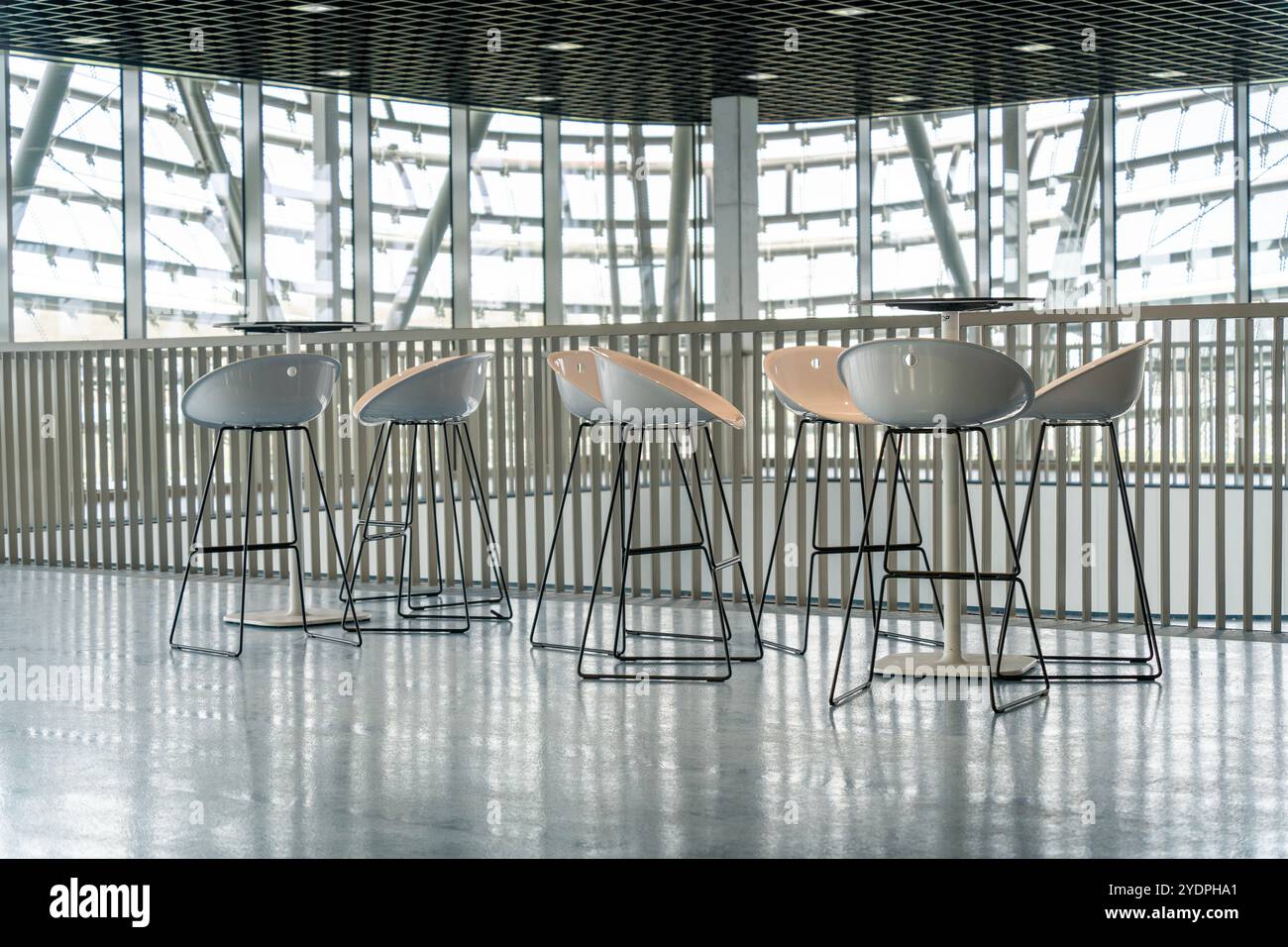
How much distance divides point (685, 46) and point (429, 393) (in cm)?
530

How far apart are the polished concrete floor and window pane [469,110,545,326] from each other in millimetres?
7701

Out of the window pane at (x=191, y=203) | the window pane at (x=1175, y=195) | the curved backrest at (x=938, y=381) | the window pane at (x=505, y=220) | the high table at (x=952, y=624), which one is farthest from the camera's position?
the window pane at (x=505, y=220)

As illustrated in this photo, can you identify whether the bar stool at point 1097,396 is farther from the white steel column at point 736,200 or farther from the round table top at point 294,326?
the white steel column at point 736,200

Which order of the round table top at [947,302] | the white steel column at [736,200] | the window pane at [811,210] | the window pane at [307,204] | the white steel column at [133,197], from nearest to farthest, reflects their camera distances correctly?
the round table top at [947,302]
the white steel column at [133,197]
the window pane at [307,204]
the white steel column at [736,200]
the window pane at [811,210]

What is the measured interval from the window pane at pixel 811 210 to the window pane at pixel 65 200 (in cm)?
539

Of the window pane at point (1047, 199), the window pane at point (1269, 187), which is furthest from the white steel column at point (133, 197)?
the window pane at point (1269, 187)

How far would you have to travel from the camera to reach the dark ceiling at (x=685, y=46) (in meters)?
8.47

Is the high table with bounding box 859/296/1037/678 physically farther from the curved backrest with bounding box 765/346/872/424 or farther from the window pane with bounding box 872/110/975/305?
the window pane with bounding box 872/110/975/305

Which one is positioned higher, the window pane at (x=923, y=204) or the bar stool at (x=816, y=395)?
the window pane at (x=923, y=204)

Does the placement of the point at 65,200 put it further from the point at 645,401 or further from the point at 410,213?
the point at 645,401

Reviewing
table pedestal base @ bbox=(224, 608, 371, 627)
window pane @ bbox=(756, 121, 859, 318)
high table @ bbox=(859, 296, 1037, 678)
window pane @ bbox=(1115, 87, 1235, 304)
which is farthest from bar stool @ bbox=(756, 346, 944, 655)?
window pane @ bbox=(1115, 87, 1235, 304)

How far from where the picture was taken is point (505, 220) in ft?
39.6

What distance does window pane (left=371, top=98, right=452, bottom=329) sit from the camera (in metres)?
11.5

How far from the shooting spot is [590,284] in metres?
12.4
